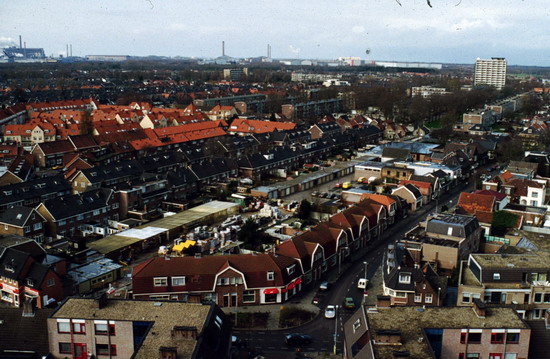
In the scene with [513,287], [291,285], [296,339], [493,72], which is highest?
[493,72]

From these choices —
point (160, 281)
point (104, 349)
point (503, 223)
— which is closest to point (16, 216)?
point (160, 281)

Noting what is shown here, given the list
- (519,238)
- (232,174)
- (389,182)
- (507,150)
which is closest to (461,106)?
(507,150)

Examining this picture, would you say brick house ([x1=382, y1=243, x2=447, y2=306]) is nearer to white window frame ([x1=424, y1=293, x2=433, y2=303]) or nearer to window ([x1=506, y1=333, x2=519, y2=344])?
white window frame ([x1=424, y1=293, x2=433, y2=303])

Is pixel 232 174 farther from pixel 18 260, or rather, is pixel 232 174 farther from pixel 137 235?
pixel 18 260

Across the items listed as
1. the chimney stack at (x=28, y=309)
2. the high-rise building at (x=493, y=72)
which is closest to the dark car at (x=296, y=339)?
the chimney stack at (x=28, y=309)

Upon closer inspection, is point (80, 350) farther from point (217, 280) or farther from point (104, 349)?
point (217, 280)
